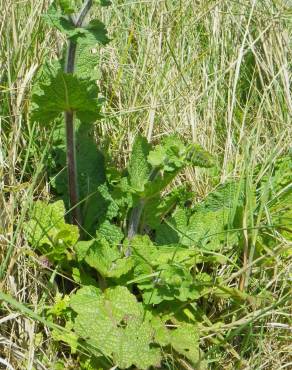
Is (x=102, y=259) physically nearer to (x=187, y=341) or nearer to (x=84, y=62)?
(x=187, y=341)

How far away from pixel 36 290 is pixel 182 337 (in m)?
0.37

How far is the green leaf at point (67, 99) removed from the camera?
1439mm

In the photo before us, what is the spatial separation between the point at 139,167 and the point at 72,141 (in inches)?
7.2

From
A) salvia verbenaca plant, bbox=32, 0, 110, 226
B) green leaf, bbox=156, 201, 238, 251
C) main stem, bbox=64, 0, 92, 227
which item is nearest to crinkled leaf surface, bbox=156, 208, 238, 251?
green leaf, bbox=156, 201, 238, 251

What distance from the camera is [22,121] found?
190 centimetres

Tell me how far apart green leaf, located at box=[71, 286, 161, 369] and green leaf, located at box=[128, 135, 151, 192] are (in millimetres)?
265

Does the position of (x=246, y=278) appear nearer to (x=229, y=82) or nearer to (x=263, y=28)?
(x=229, y=82)

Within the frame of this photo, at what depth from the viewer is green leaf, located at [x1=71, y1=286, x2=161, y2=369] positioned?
1504mm

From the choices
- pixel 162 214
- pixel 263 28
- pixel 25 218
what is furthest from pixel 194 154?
pixel 263 28

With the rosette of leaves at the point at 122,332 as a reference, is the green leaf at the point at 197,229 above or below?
above

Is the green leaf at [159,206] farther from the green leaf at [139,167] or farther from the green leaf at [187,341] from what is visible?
the green leaf at [187,341]

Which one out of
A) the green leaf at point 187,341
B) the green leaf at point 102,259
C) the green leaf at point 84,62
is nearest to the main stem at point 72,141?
the green leaf at point 102,259

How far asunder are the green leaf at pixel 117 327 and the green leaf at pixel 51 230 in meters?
0.13

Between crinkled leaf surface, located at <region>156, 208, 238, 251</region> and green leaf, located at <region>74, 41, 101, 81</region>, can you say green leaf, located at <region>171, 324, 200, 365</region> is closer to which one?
crinkled leaf surface, located at <region>156, 208, 238, 251</region>
